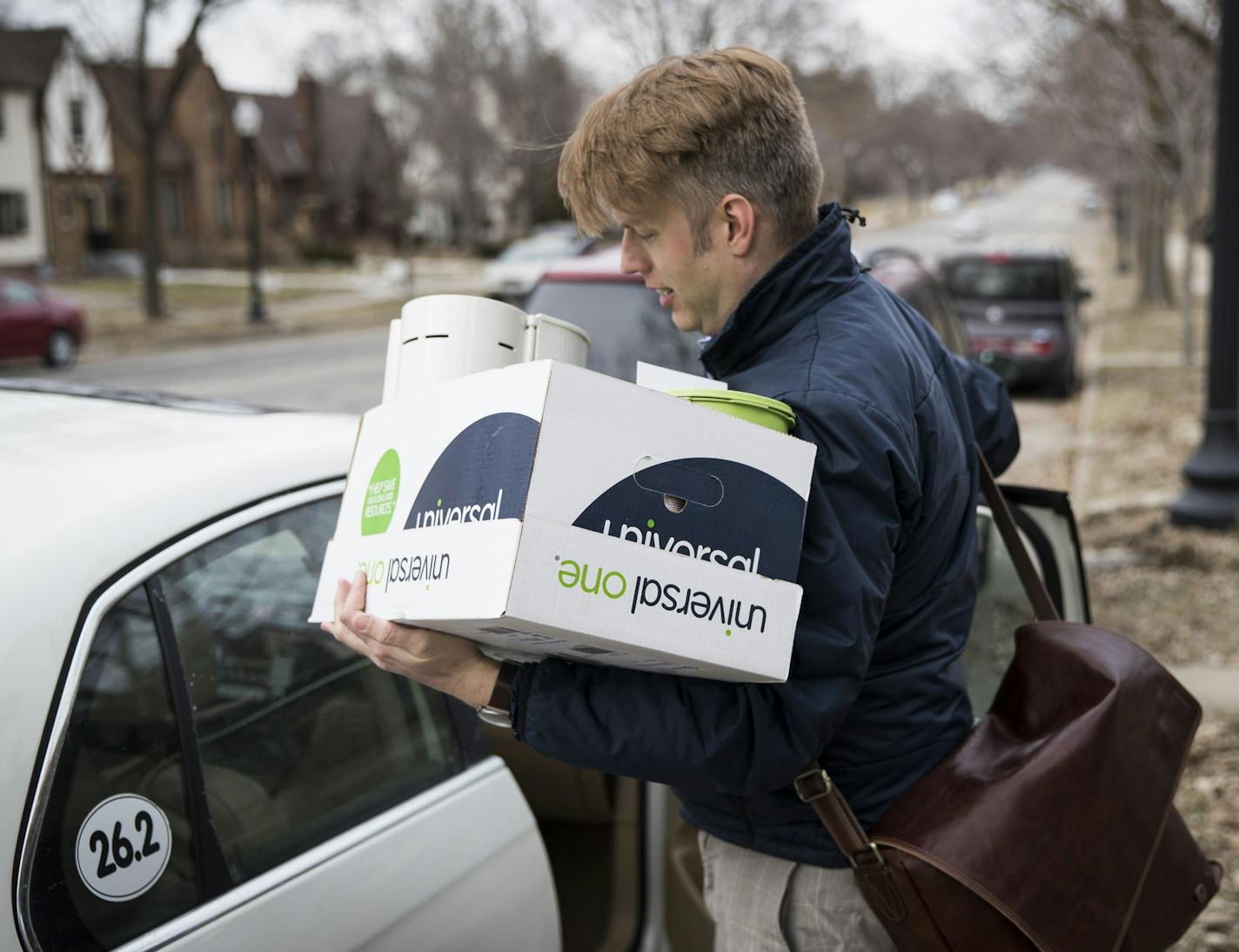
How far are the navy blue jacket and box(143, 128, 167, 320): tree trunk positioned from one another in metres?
26.8

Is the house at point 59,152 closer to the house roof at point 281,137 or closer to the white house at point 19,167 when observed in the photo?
the white house at point 19,167

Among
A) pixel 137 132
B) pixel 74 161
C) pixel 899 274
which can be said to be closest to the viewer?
pixel 899 274

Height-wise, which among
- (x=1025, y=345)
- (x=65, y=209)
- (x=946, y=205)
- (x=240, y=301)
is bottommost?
(x=240, y=301)

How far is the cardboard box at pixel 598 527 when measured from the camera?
1485mm

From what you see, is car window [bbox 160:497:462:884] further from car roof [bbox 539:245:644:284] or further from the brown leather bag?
car roof [bbox 539:245:644:284]

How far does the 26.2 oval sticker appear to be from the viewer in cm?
172

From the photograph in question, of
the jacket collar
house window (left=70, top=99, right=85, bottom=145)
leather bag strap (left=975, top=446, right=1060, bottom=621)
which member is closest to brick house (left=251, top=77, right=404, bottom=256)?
house window (left=70, top=99, right=85, bottom=145)

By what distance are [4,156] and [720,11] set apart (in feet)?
96.4

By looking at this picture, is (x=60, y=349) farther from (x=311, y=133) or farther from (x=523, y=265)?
(x=311, y=133)

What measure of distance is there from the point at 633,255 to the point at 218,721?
963mm

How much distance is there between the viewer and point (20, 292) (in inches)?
811

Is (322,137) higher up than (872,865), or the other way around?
(322,137)

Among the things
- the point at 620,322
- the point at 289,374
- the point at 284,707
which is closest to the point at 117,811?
the point at 284,707

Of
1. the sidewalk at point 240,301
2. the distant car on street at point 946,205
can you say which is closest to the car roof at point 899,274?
the sidewalk at point 240,301
